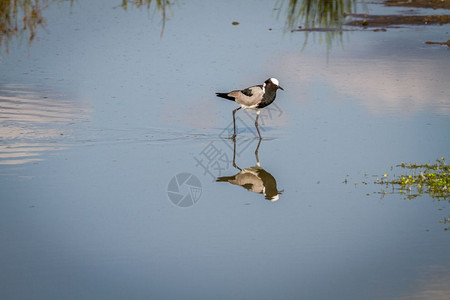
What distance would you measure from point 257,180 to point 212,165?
78 cm

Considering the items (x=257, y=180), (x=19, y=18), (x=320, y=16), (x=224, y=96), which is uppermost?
(x=19, y=18)

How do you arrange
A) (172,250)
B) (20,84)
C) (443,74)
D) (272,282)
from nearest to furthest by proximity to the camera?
(272,282)
(172,250)
(20,84)
(443,74)

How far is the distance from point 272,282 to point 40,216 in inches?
107

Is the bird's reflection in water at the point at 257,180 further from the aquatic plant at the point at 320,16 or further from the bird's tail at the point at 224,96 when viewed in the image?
the aquatic plant at the point at 320,16

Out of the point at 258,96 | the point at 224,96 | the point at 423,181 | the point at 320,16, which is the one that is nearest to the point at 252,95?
the point at 258,96

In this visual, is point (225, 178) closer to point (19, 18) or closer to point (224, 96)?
point (224, 96)

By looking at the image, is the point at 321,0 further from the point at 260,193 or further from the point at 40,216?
the point at 40,216

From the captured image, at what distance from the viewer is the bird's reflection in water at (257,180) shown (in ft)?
31.0

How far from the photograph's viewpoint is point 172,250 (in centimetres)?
762

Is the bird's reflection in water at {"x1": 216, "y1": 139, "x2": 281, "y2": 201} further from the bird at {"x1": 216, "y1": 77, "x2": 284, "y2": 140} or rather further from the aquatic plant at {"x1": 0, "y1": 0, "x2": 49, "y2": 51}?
the aquatic plant at {"x1": 0, "y1": 0, "x2": 49, "y2": 51}

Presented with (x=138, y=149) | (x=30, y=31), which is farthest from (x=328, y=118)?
(x=30, y=31)

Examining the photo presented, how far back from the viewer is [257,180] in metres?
9.91

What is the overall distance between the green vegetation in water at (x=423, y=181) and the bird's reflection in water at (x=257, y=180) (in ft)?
3.96

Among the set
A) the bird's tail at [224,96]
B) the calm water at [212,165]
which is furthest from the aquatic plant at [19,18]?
the bird's tail at [224,96]
